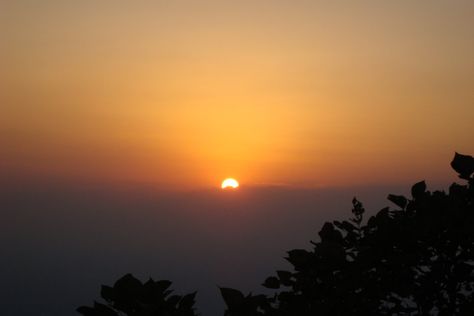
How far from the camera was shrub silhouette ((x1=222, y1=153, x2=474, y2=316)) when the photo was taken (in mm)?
5168

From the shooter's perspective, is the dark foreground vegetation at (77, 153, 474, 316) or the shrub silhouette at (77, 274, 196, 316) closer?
the shrub silhouette at (77, 274, 196, 316)

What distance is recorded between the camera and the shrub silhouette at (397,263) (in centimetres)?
517

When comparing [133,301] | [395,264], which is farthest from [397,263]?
[133,301]

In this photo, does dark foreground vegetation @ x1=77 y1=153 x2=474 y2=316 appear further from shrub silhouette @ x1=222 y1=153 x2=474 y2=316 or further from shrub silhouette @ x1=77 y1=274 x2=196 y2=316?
shrub silhouette @ x1=77 y1=274 x2=196 y2=316

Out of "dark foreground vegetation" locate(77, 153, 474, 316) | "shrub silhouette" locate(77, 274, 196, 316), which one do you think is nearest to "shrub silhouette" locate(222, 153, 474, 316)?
"dark foreground vegetation" locate(77, 153, 474, 316)

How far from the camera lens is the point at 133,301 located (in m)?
3.55

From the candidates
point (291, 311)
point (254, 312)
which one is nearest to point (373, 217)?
point (291, 311)

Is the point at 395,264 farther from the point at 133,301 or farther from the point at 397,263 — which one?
the point at 133,301

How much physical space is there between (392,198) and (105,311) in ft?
12.8

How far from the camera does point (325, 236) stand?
6184 millimetres

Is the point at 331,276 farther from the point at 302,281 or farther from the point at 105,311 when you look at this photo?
the point at 105,311

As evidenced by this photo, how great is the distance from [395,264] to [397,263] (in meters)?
0.03

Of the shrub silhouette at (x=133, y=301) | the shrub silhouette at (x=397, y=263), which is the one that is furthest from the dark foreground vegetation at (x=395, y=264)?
the shrub silhouette at (x=133, y=301)

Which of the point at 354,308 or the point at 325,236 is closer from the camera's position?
the point at 354,308
